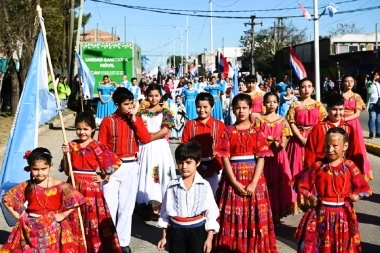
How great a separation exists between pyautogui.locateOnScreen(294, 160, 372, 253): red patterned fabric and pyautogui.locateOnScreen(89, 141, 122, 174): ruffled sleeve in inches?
70.0

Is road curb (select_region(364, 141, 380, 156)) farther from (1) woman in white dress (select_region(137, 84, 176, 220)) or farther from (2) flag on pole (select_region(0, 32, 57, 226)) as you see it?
(2) flag on pole (select_region(0, 32, 57, 226))

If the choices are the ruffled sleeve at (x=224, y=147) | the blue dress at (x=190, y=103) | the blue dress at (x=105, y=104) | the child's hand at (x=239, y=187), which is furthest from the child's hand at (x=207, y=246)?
the blue dress at (x=105, y=104)

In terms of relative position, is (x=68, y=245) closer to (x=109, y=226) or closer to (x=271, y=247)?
(x=109, y=226)

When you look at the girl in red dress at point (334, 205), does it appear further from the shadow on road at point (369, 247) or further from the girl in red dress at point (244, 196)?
the shadow on road at point (369, 247)

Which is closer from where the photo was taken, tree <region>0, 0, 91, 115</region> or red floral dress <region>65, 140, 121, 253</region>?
red floral dress <region>65, 140, 121, 253</region>

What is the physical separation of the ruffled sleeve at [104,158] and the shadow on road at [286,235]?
230 cm

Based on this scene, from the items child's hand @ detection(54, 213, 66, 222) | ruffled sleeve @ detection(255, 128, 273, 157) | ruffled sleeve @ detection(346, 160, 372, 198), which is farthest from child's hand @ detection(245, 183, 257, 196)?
child's hand @ detection(54, 213, 66, 222)

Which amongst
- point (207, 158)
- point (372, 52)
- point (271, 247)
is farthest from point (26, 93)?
point (372, 52)

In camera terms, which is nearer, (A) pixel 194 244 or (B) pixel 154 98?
(A) pixel 194 244

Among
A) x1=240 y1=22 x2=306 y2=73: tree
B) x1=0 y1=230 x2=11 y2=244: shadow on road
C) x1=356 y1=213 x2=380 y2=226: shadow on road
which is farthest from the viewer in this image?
x1=240 y1=22 x2=306 y2=73: tree

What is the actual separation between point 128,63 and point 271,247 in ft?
75.8

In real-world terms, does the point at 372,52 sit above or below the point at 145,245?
above

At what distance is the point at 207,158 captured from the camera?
277 inches

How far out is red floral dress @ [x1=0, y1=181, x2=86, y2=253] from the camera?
5.29 metres
